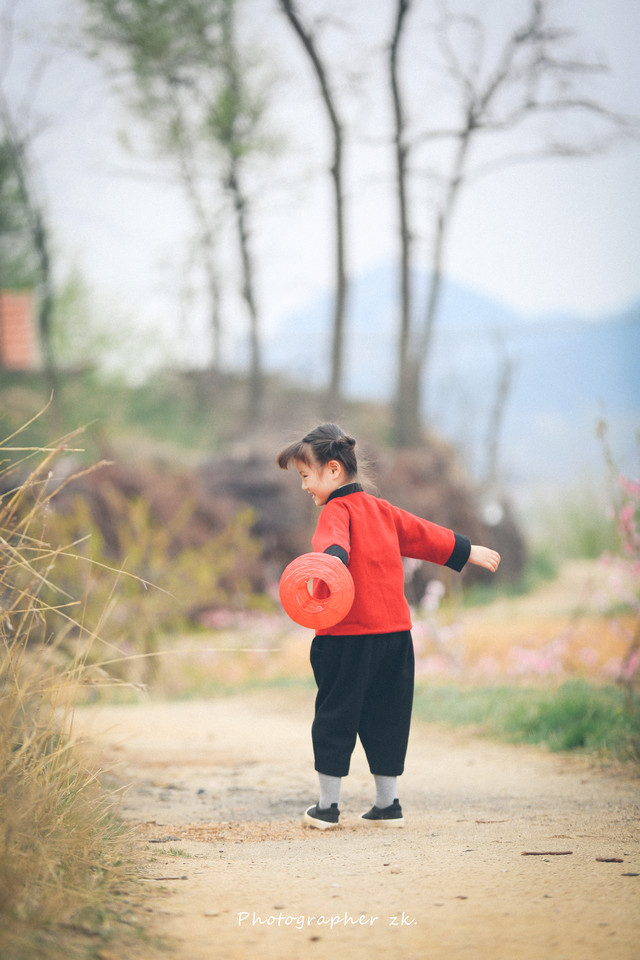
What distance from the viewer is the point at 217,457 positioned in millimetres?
11055

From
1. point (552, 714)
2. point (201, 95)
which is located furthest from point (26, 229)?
point (552, 714)

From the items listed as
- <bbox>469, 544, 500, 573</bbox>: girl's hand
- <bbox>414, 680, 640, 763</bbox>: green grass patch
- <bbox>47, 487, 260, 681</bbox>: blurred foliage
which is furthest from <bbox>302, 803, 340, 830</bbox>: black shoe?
<bbox>47, 487, 260, 681</bbox>: blurred foliage

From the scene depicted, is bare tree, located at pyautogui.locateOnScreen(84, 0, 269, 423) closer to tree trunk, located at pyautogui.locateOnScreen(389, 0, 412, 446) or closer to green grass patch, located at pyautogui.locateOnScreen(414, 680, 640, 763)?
tree trunk, located at pyautogui.locateOnScreen(389, 0, 412, 446)

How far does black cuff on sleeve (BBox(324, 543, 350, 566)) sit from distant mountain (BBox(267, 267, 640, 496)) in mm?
9999

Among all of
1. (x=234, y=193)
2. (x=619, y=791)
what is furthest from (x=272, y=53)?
(x=619, y=791)

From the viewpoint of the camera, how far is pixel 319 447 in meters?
2.91

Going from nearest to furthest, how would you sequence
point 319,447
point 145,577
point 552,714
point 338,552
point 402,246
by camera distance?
point 338,552, point 319,447, point 552,714, point 145,577, point 402,246

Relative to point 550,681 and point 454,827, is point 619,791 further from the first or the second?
point 550,681

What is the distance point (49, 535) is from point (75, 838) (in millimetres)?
4900

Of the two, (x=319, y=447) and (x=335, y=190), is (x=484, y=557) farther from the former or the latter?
(x=335, y=190)

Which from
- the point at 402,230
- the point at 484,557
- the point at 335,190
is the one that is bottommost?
the point at 484,557

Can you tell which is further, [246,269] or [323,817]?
[246,269]

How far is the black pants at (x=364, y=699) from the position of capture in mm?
2771

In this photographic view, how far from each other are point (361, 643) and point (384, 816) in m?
0.57
